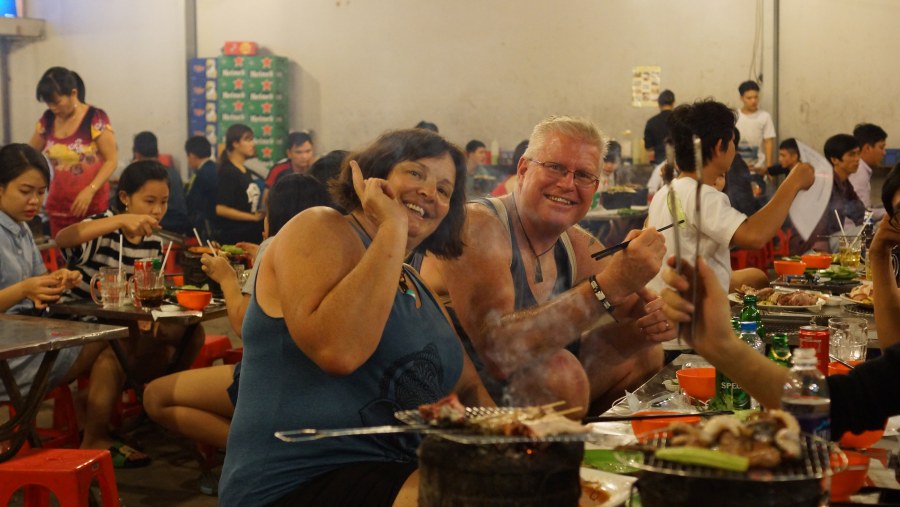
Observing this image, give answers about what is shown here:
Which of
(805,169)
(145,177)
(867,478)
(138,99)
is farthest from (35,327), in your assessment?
(138,99)

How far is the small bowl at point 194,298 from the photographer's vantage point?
474 cm

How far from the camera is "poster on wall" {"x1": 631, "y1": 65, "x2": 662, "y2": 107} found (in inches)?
476

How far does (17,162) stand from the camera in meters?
4.75

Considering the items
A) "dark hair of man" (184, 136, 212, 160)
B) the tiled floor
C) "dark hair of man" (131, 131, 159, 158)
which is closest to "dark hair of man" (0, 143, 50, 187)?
the tiled floor

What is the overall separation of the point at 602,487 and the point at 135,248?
3992mm

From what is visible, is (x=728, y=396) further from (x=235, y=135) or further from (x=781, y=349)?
(x=235, y=135)

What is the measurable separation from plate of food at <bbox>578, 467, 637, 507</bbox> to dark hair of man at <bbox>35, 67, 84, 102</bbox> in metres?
6.05

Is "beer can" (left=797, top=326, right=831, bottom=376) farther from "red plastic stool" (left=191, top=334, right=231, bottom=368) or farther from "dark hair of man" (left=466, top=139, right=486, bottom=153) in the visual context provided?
"dark hair of man" (left=466, top=139, right=486, bottom=153)

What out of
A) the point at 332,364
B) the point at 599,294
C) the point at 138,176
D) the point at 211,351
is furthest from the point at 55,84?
the point at 332,364

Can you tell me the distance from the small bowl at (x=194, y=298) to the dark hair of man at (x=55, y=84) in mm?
3011

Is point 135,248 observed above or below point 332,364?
below

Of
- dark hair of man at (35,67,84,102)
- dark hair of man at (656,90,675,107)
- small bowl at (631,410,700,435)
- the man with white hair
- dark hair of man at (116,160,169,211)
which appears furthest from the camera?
dark hair of man at (656,90,675,107)

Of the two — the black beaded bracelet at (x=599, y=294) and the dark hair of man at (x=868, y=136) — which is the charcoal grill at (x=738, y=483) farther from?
the dark hair of man at (x=868, y=136)

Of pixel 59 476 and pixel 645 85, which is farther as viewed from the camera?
pixel 645 85
